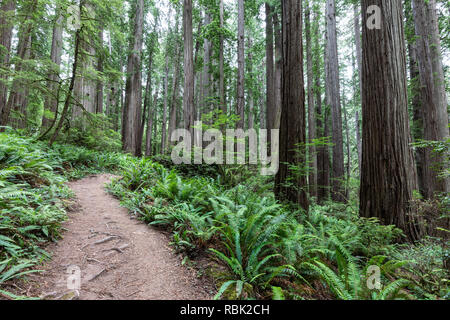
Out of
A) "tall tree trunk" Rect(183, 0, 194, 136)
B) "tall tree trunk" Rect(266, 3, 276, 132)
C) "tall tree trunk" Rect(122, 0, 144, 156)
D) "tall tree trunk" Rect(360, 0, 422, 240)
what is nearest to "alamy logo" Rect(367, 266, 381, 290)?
"tall tree trunk" Rect(360, 0, 422, 240)

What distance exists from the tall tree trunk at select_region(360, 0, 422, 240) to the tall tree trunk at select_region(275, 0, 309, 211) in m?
1.19

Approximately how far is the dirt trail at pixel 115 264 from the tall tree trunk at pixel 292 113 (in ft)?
9.42

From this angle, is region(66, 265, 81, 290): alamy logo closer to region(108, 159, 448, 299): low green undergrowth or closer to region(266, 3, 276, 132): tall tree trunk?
region(108, 159, 448, 299): low green undergrowth

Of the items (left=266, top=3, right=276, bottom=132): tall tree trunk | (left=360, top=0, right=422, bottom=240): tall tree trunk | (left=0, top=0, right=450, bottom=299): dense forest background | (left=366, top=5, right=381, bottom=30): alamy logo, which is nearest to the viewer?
(left=0, top=0, right=450, bottom=299): dense forest background

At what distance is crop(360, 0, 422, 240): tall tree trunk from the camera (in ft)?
11.1

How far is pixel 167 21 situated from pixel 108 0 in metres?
17.3

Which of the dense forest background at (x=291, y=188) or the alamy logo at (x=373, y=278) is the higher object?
the dense forest background at (x=291, y=188)

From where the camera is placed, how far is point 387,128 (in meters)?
3.56

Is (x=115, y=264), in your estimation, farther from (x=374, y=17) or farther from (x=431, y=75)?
(x=431, y=75)

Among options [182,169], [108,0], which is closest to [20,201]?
[182,169]

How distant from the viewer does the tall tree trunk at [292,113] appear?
4418mm

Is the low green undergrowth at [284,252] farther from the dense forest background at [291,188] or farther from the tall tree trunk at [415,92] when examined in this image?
the tall tree trunk at [415,92]

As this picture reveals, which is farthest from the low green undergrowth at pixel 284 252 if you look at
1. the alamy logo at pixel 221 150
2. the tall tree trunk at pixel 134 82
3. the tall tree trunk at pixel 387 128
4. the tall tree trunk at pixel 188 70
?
the tall tree trunk at pixel 134 82
